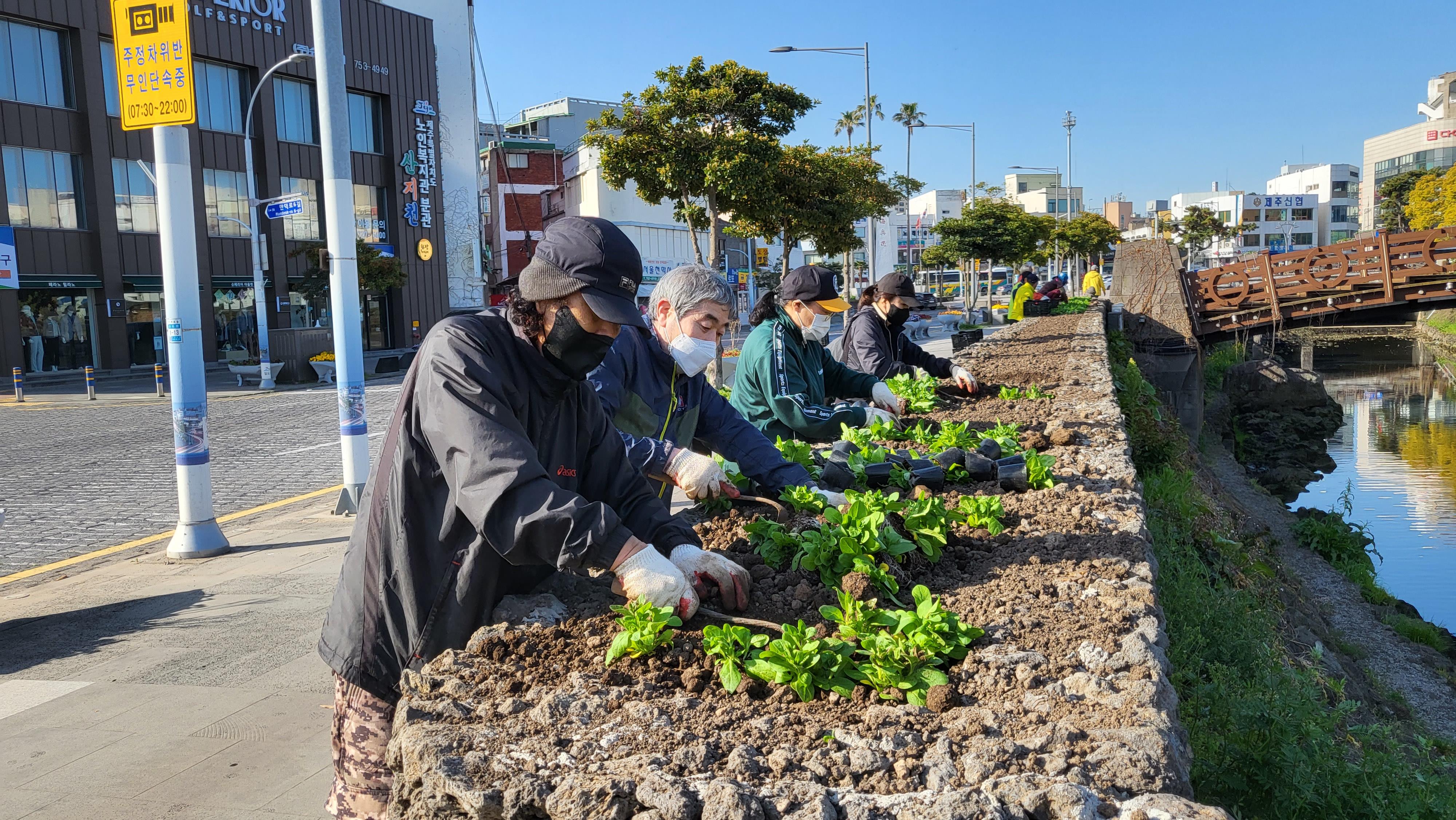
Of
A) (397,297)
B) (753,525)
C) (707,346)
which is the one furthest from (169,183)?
(397,297)

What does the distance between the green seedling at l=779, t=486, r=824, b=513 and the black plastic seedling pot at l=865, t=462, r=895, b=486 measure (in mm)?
567

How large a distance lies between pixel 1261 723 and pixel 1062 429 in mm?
2065

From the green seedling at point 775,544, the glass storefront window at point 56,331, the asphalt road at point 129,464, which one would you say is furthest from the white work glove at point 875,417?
the glass storefront window at point 56,331

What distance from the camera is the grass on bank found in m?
3.04

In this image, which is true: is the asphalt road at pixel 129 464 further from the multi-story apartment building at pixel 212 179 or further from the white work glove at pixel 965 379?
the multi-story apartment building at pixel 212 179

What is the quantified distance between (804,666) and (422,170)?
142ft

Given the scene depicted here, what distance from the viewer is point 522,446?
2162mm

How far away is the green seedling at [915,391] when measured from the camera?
619cm

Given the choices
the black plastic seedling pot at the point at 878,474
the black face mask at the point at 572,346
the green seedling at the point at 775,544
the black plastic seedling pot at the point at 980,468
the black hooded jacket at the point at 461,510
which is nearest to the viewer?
the black hooded jacket at the point at 461,510

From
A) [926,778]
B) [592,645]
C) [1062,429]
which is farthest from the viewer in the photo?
[1062,429]

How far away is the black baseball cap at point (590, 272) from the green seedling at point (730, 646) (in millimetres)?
708

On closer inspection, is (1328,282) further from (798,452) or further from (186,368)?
(186,368)

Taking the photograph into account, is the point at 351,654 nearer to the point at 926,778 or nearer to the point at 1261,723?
the point at 926,778

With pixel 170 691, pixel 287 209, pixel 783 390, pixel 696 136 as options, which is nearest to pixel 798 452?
pixel 783 390
